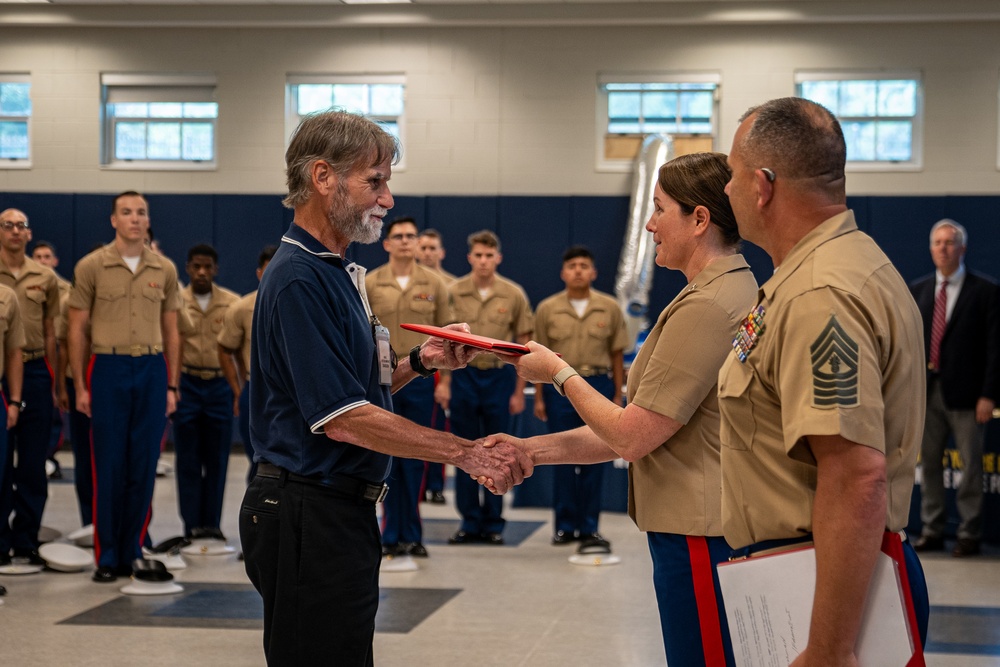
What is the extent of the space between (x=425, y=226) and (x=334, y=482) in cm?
1032

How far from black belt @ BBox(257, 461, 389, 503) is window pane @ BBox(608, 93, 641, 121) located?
10829mm

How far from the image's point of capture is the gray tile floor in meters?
4.56

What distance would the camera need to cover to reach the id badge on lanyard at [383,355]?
2.36m

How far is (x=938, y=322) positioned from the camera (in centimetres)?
703

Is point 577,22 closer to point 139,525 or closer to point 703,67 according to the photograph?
point 703,67

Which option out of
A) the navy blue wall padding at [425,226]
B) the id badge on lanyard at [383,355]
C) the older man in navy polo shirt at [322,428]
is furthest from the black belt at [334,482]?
the navy blue wall padding at [425,226]

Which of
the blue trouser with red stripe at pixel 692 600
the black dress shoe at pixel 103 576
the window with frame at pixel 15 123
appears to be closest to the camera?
the blue trouser with red stripe at pixel 692 600

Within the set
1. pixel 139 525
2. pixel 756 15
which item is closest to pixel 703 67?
pixel 756 15

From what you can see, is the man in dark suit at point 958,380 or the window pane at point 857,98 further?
the window pane at point 857,98

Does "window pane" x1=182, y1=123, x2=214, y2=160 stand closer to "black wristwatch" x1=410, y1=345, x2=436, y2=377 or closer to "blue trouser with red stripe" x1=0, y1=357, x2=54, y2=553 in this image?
"blue trouser with red stripe" x1=0, y1=357, x2=54, y2=553

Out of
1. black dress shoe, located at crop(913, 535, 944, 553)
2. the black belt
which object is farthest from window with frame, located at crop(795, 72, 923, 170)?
the black belt

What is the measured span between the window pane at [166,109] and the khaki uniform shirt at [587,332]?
7.31 meters

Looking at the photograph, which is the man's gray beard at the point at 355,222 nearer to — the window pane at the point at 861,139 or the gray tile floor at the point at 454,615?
the gray tile floor at the point at 454,615

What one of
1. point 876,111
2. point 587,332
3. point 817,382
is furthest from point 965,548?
point 876,111
